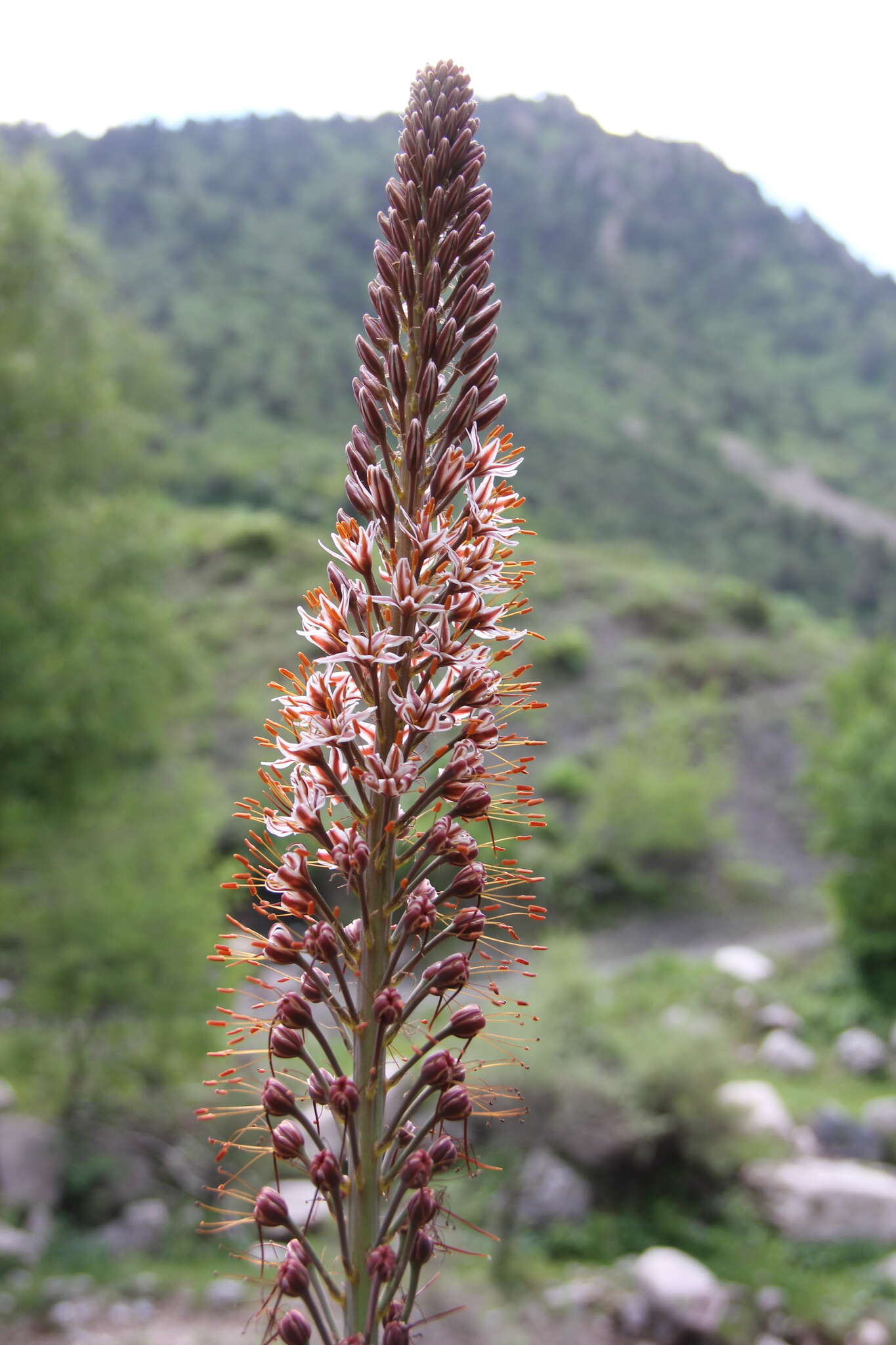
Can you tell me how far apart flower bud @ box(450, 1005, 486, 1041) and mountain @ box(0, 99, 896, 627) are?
2132 inches

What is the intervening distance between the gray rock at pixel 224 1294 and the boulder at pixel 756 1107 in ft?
24.2

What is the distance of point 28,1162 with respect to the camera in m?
13.8

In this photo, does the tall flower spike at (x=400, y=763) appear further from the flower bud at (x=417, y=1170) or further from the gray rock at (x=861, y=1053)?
the gray rock at (x=861, y=1053)

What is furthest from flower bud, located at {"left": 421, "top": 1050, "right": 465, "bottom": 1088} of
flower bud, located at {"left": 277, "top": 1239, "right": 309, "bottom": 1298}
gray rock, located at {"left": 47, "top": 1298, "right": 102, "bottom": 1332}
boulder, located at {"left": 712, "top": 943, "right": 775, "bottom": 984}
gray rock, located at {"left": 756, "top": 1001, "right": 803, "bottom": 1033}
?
boulder, located at {"left": 712, "top": 943, "right": 775, "bottom": 984}

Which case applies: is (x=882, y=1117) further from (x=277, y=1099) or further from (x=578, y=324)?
(x=578, y=324)

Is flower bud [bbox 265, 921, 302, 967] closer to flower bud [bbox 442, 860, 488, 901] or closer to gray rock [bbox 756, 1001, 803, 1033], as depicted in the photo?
flower bud [bbox 442, 860, 488, 901]

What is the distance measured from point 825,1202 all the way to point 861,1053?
21.9 feet

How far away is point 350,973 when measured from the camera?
278cm

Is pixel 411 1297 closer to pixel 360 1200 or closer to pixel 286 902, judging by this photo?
pixel 360 1200

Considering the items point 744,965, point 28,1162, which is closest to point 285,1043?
point 28,1162

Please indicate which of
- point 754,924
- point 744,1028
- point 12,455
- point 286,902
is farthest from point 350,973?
point 754,924

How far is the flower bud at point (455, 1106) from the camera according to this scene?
7.80 ft

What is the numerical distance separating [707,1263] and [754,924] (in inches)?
634

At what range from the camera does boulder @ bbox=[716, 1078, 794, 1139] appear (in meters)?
15.0
